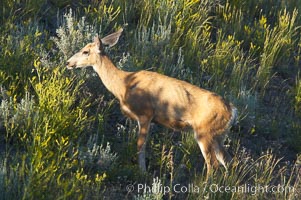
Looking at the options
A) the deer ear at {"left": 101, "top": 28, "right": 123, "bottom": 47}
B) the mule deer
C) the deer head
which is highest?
the deer ear at {"left": 101, "top": 28, "right": 123, "bottom": 47}

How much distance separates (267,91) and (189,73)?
138cm

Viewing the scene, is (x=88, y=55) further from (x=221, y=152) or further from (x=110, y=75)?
(x=221, y=152)

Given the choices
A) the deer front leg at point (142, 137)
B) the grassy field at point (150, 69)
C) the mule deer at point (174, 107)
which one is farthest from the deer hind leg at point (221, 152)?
the deer front leg at point (142, 137)

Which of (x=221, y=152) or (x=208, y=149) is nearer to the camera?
(x=208, y=149)

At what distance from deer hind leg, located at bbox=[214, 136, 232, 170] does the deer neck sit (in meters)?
1.36

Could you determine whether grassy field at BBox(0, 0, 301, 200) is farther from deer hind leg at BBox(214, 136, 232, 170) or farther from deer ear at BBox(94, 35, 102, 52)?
deer ear at BBox(94, 35, 102, 52)

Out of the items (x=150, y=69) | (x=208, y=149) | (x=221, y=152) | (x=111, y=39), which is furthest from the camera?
(x=150, y=69)

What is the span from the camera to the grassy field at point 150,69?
842 cm

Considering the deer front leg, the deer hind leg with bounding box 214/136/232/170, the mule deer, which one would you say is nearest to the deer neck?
the mule deer

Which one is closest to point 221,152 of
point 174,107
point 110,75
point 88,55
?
point 174,107

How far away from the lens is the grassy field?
842 cm

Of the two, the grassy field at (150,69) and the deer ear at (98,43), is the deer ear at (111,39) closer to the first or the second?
the deer ear at (98,43)

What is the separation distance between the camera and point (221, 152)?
30.4ft

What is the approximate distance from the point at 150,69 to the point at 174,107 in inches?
59.5
